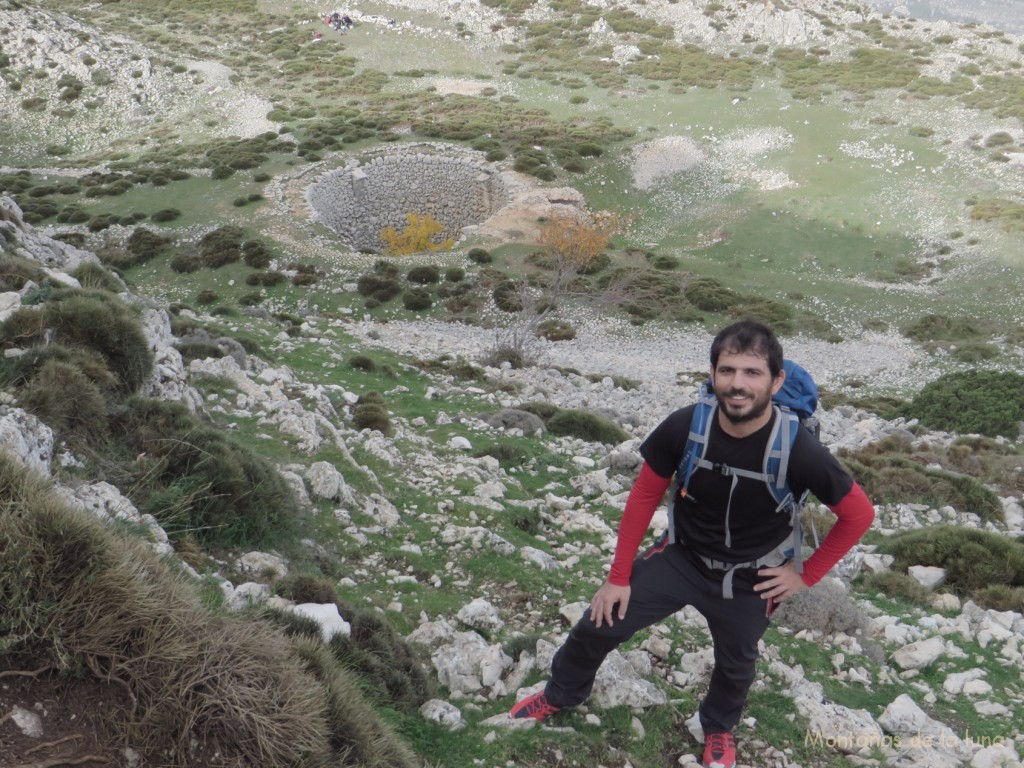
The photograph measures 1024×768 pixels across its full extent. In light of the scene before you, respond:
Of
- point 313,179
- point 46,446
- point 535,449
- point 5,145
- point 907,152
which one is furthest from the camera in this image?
point 5,145

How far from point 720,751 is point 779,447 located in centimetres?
238

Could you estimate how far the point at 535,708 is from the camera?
494 centimetres

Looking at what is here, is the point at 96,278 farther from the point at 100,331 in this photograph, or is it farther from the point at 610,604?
the point at 610,604

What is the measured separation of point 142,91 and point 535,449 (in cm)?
6851

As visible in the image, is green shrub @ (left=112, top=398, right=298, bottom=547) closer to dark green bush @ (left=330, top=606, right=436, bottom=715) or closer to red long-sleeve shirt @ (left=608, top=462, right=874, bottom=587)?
dark green bush @ (left=330, top=606, right=436, bottom=715)

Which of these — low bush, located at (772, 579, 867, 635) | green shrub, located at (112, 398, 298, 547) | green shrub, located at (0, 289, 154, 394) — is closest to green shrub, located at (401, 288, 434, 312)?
green shrub, located at (0, 289, 154, 394)

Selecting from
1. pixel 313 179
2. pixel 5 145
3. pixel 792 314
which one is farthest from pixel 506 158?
pixel 5 145

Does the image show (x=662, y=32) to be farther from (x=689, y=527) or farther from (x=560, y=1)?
(x=689, y=527)

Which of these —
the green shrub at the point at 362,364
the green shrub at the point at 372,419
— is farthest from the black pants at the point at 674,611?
the green shrub at the point at 362,364

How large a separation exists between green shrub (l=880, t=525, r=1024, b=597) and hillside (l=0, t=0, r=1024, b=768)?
0.16 feet

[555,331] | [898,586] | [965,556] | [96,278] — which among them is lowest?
[555,331]

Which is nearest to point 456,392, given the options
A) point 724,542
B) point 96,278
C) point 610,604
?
point 96,278

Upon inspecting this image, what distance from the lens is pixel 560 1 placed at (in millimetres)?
88062

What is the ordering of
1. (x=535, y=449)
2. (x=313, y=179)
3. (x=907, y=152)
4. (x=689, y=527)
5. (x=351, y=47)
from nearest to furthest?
(x=689, y=527) → (x=535, y=449) → (x=313, y=179) → (x=907, y=152) → (x=351, y=47)
